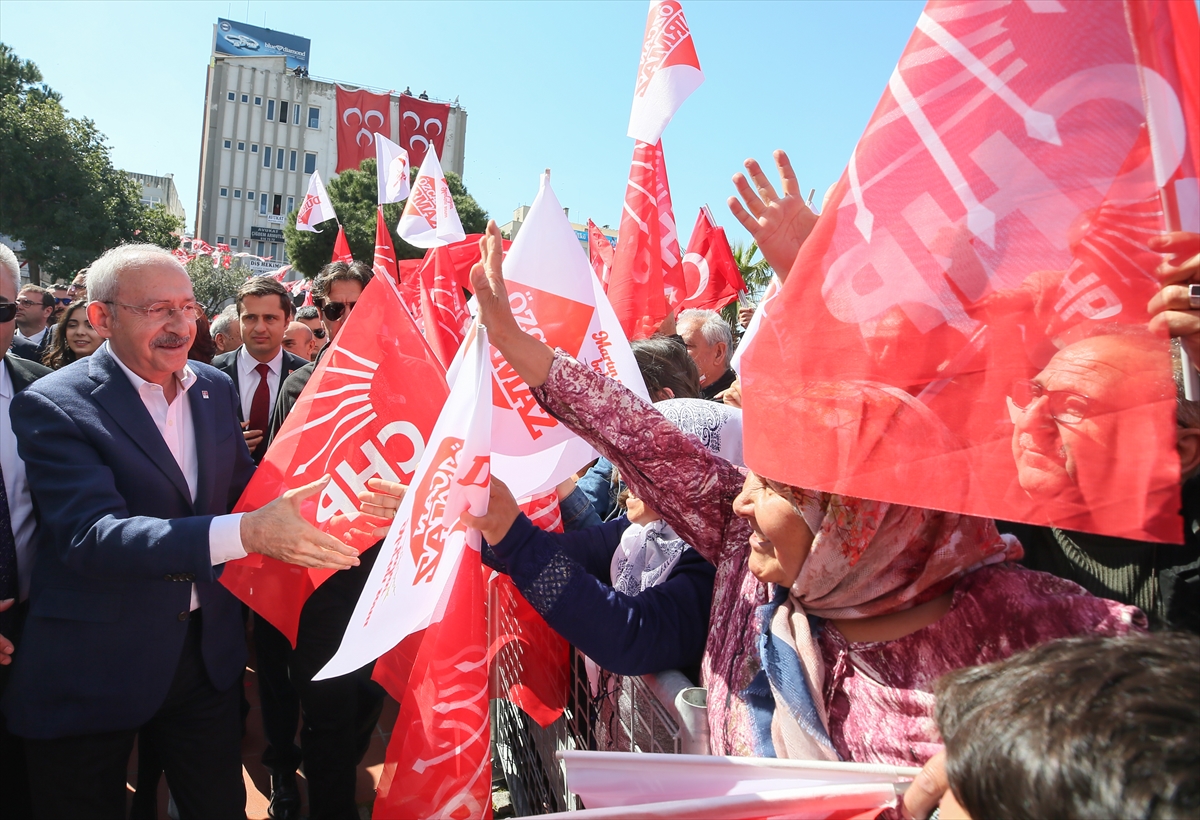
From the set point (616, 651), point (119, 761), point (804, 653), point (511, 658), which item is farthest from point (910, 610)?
point (119, 761)

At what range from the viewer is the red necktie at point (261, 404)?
4.36m

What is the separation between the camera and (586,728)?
2357 mm

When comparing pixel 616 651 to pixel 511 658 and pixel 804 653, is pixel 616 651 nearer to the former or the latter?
pixel 804 653

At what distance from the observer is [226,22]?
69.1 m

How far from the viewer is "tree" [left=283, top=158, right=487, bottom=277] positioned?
33.8 metres

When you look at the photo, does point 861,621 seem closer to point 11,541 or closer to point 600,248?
point 11,541

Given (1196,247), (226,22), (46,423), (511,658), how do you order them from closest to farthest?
1. (1196,247)
2. (46,423)
3. (511,658)
4. (226,22)

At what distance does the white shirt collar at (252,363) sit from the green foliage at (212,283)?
3122 cm

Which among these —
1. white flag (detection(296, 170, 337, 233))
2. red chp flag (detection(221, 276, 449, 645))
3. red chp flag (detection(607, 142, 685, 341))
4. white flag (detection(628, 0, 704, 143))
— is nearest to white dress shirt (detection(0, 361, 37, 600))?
red chp flag (detection(221, 276, 449, 645))

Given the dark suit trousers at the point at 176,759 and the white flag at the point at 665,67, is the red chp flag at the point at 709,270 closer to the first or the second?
the white flag at the point at 665,67

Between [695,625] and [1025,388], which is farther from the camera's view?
[695,625]

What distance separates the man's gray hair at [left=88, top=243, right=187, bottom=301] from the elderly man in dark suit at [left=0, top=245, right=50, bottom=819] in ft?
1.20

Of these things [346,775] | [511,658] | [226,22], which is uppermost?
[226,22]

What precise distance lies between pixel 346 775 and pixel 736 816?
2274 mm
